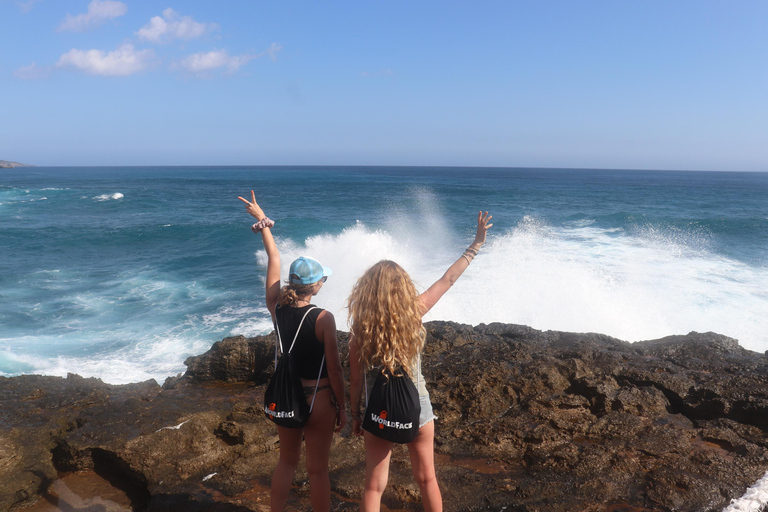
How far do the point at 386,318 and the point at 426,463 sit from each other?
809 millimetres

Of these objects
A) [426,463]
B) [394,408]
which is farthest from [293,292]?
[426,463]

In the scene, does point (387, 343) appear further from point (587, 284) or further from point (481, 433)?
point (587, 284)

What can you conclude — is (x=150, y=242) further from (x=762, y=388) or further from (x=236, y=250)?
(x=762, y=388)

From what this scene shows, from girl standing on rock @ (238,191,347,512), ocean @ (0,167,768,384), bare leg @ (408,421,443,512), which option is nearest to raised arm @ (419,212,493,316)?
girl standing on rock @ (238,191,347,512)

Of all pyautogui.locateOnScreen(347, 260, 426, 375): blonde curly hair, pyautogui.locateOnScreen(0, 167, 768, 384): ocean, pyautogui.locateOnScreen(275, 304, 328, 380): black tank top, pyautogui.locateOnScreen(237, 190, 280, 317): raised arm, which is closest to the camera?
pyautogui.locateOnScreen(347, 260, 426, 375): blonde curly hair

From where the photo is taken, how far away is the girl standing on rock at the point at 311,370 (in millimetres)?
2375

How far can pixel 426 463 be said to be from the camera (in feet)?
8.05

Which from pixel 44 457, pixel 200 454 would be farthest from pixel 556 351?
pixel 44 457

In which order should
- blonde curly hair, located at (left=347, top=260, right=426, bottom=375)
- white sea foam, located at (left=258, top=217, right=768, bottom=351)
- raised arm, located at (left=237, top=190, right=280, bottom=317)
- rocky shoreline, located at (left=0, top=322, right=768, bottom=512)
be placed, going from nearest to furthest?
1. blonde curly hair, located at (left=347, top=260, right=426, bottom=375)
2. raised arm, located at (left=237, top=190, right=280, bottom=317)
3. rocky shoreline, located at (left=0, top=322, right=768, bottom=512)
4. white sea foam, located at (left=258, top=217, right=768, bottom=351)

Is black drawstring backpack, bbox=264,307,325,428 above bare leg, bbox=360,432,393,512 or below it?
above

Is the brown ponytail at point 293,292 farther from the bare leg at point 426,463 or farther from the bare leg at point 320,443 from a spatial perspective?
the bare leg at point 426,463

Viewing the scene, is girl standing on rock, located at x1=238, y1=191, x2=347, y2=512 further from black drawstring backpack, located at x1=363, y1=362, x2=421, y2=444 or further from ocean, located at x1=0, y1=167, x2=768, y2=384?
ocean, located at x1=0, y1=167, x2=768, y2=384

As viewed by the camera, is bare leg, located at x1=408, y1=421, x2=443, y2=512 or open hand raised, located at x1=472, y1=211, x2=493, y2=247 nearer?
bare leg, located at x1=408, y1=421, x2=443, y2=512

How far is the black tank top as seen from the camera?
237cm
